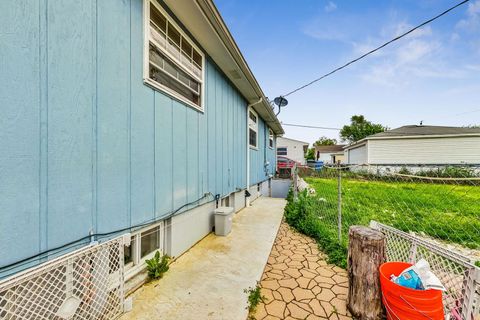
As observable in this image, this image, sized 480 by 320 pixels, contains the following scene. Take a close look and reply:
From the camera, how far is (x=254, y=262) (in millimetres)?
3189

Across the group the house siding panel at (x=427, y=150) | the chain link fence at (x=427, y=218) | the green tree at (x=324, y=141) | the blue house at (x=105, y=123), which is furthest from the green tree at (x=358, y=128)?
the blue house at (x=105, y=123)

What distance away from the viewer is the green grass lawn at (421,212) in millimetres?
4480

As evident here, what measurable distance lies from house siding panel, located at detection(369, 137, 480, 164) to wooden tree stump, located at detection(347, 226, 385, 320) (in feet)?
59.9

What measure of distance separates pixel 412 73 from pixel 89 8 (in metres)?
15.5

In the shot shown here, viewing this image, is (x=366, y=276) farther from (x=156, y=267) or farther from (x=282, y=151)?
(x=282, y=151)

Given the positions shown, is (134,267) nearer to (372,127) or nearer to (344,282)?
(344,282)

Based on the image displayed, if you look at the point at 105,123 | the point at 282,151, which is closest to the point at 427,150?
the point at 282,151

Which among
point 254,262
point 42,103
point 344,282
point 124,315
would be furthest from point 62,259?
point 344,282

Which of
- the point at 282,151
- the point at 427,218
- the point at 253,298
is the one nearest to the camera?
the point at 253,298

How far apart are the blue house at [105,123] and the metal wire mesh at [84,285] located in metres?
0.15

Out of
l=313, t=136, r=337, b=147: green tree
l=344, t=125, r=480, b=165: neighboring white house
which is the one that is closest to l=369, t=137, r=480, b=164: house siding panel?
l=344, t=125, r=480, b=165: neighboring white house

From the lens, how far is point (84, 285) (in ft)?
5.47

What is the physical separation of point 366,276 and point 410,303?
402mm

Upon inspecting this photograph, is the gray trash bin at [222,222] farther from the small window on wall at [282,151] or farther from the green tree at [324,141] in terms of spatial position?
the green tree at [324,141]
